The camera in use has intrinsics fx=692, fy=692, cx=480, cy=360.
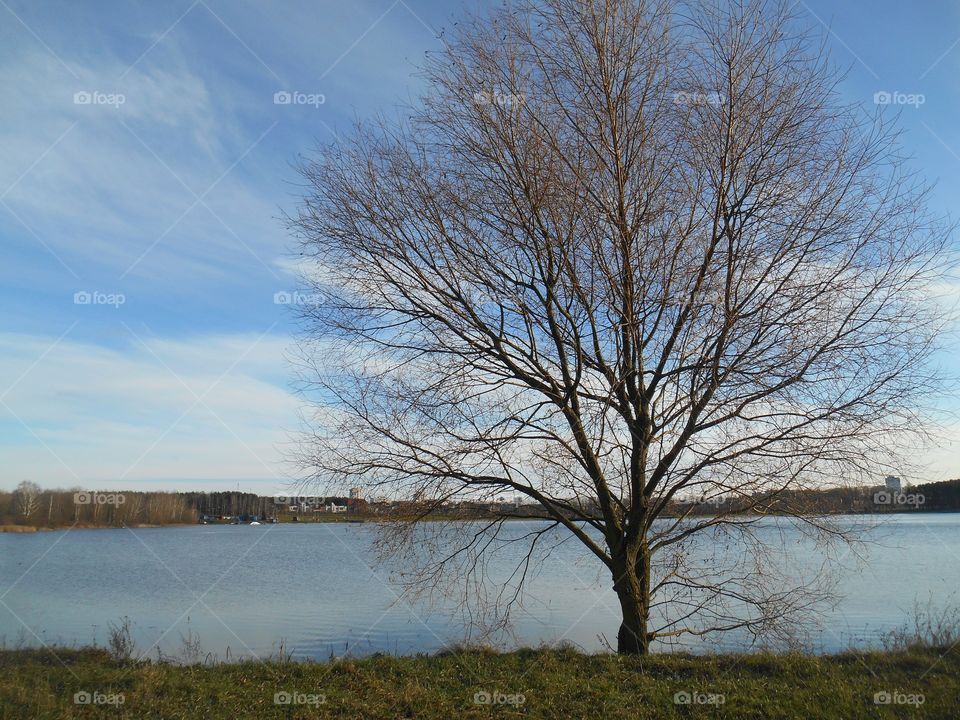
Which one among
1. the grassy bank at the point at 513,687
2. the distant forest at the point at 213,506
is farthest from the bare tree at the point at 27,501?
the grassy bank at the point at 513,687

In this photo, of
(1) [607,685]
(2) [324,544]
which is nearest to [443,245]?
(1) [607,685]

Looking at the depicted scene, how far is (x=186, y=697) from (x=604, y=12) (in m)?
9.19

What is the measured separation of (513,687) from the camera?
24.7 ft

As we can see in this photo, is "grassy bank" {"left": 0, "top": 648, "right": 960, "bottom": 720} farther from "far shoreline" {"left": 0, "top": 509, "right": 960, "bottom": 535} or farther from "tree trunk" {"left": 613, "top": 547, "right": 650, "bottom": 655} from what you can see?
"far shoreline" {"left": 0, "top": 509, "right": 960, "bottom": 535}

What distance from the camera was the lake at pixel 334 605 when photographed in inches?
476

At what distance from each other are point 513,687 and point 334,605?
10631mm

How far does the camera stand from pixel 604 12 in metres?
8.55

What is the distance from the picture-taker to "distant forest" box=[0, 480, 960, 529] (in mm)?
8586

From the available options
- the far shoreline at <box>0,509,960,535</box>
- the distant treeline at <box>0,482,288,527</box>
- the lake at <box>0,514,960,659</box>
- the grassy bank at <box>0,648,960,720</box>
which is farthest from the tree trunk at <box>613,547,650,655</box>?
the distant treeline at <box>0,482,288,527</box>

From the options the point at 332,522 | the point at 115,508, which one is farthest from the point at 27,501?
the point at 332,522

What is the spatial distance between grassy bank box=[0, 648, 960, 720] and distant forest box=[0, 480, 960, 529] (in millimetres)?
1842

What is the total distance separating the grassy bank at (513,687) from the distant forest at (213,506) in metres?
1.84

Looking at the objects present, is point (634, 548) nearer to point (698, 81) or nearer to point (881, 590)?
point (698, 81)

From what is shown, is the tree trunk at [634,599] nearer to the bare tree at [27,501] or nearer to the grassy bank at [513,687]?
the grassy bank at [513,687]
